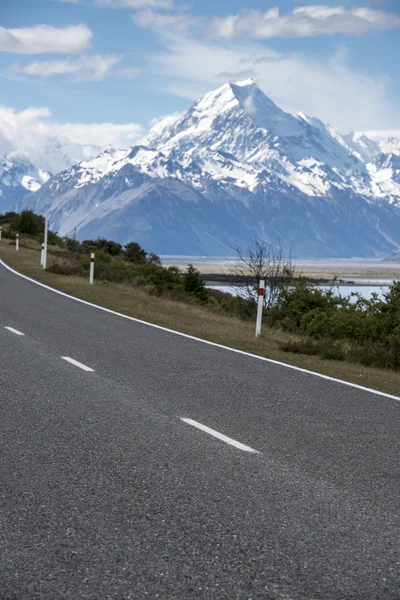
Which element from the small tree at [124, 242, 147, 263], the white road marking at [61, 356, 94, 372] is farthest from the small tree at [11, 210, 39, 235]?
the white road marking at [61, 356, 94, 372]

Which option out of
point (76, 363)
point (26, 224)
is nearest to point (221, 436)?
point (76, 363)

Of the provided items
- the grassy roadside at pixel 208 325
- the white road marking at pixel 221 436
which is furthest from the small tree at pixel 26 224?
the white road marking at pixel 221 436

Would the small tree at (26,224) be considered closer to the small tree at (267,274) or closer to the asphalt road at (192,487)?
the small tree at (267,274)

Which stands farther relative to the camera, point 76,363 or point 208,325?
point 208,325

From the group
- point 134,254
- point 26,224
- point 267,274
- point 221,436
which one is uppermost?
point 26,224

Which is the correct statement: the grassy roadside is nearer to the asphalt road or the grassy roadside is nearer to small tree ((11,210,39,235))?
the asphalt road

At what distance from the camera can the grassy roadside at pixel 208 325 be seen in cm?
1295

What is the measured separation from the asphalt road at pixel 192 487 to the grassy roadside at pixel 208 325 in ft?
5.40

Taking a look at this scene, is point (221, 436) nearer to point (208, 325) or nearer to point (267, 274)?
point (208, 325)

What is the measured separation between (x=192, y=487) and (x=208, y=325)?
553 inches

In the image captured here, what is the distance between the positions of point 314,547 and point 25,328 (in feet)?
38.7

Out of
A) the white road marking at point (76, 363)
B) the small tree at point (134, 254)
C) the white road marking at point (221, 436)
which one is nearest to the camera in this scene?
the white road marking at point (221, 436)

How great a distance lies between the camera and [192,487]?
5992 mm

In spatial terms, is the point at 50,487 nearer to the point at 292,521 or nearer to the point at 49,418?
the point at 292,521
